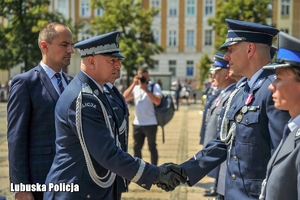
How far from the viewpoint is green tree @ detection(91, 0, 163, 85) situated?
102 feet

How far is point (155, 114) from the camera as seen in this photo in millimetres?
7930

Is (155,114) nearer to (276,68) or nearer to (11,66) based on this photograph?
(11,66)

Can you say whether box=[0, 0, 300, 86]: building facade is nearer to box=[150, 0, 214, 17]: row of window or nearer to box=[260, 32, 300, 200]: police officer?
box=[150, 0, 214, 17]: row of window

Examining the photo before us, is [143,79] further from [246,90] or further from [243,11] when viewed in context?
[243,11]

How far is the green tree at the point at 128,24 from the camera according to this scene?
30969 millimetres

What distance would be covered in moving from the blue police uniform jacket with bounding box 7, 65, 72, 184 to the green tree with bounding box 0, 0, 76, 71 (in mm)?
2113

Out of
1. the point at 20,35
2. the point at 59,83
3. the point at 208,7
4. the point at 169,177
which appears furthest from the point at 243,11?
the point at 169,177

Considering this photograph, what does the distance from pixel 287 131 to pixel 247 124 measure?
0.76 meters

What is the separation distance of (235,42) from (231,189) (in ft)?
3.65

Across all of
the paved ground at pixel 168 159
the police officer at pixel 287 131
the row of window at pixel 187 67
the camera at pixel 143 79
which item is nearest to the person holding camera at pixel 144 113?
the camera at pixel 143 79

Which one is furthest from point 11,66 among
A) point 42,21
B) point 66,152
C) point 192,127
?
point 192,127

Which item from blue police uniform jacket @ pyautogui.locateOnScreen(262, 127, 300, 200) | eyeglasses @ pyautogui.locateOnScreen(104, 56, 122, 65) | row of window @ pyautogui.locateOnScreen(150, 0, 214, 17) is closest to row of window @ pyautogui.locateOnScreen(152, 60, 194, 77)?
row of window @ pyautogui.locateOnScreen(150, 0, 214, 17)

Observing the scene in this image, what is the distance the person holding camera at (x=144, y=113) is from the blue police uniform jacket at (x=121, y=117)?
8.69 feet

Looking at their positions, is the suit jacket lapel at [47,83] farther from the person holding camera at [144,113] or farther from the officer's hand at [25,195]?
the person holding camera at [144,113]
